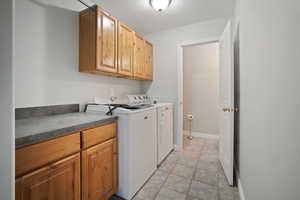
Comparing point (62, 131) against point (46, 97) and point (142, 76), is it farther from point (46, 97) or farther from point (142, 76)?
point (142, 76)

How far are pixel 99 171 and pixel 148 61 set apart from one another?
204cm

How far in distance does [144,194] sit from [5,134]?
1367 millimetres

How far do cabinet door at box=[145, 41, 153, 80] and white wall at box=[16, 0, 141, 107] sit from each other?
3.61 ft

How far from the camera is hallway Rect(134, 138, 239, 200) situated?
142cm

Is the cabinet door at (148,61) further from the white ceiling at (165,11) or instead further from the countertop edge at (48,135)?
the countertop edge at (48,135)

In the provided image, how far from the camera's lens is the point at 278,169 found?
0.66m

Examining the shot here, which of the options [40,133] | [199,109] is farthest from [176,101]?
[40,133]

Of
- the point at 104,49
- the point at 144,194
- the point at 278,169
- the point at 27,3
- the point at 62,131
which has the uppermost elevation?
the point at 27,3

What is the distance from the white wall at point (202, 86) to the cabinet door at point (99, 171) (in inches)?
102

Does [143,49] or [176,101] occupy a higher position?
[143,49]

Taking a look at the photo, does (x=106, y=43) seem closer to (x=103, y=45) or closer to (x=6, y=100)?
(x=103, y=45)

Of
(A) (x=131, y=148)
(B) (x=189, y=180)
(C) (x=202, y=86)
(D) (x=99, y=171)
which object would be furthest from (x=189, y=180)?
(C) (x=202, y=86)

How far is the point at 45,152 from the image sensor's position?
79 centimetres

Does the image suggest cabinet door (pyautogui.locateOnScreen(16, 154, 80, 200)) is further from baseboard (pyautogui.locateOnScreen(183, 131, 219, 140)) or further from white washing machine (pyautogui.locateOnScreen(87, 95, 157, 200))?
baseboard (pyautogui.locateOnScreen(183, 131, 219, 140))
